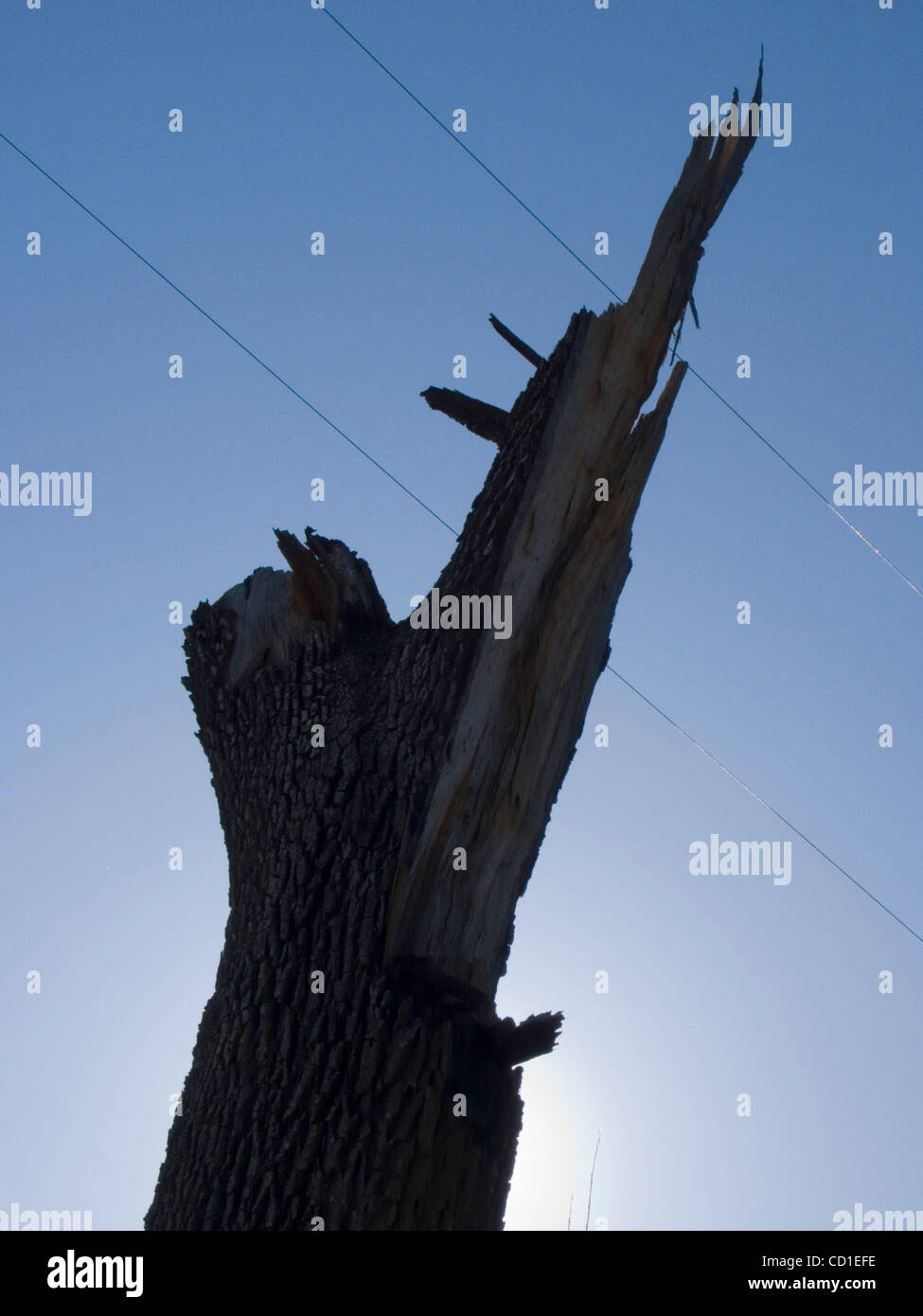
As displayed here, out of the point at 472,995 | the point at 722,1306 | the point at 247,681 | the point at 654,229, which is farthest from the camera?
the point at 654,229

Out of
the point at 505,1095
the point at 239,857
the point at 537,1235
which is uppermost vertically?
the point at 239,857

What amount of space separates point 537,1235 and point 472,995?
557 millimetres

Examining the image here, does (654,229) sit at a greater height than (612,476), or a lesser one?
greater

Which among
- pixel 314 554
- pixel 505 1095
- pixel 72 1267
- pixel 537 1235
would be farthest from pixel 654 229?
pixel 72 1267

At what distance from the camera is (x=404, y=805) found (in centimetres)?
309

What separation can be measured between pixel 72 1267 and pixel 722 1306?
4.48 feet

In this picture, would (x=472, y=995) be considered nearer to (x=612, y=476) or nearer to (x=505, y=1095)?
(x=505, y=1095)

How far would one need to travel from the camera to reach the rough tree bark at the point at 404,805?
2699 mm

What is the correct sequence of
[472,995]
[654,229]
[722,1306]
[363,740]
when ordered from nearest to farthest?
[722,1306] < [472,995] < [363,740] < [654,229]

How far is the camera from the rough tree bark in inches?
106

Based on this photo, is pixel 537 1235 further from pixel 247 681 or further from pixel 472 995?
pixel 247 681

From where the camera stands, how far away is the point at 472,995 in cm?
298

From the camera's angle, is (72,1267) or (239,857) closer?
Answer: (72,1267)

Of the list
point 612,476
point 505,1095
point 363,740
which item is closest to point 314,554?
point 363,740
